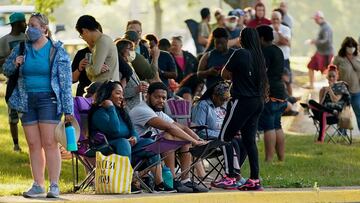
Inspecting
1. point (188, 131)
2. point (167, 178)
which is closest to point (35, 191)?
point (167, 178)

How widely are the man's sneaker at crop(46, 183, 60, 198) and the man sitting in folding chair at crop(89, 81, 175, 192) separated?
782 mm

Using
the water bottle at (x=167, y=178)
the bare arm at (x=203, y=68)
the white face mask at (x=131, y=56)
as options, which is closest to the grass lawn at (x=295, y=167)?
the water bottle at (x=167, y=178)

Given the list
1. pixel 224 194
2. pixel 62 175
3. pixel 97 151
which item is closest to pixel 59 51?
pixel 97 151

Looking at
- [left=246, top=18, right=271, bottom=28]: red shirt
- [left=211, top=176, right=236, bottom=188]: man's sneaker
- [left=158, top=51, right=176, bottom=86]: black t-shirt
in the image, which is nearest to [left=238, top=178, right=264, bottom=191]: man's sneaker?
[left=211, top=176, right=236, bottom=188]: man's sneaker

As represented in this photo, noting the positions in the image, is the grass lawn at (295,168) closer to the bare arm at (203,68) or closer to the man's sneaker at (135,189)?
the man's sneaker at (135,189)

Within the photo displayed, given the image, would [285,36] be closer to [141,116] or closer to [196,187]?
[141,116]

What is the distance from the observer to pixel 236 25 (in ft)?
88.6

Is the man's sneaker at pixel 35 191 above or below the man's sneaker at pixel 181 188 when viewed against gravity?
above

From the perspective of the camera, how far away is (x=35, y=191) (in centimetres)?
1552

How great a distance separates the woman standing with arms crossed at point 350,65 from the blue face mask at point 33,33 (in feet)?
32.6

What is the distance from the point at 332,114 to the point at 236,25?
347cm

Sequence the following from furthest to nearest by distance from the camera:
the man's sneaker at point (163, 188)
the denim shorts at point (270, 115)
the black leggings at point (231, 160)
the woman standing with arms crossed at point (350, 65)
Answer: the woman standing with arms crossed at point (350, 65)
the denim shorts at point (270, 115)
the black leggings at point (231, 160)
the man's sneaker at point (163, 188)

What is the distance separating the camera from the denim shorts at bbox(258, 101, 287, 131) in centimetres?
2042

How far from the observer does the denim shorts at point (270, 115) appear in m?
20.4
